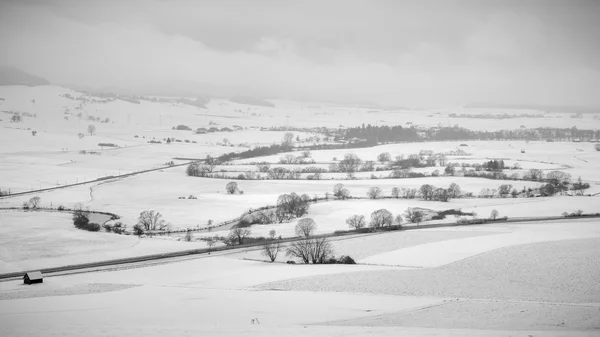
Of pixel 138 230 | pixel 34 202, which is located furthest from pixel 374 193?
pixel 34 202

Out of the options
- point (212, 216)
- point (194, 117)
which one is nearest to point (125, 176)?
point (212, 216)

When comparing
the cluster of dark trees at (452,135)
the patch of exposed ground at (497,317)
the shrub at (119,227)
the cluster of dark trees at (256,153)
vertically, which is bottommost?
the shrub at (119,227)

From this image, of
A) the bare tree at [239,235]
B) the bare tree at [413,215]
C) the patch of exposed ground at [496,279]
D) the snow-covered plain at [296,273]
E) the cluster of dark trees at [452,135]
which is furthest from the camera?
the cluster of dark trees at [452,135]

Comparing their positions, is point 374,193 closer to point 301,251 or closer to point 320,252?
point 320,252

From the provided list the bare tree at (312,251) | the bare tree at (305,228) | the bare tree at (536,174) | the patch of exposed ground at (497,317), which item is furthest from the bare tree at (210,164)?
the patch of exposed ground at (497,317)

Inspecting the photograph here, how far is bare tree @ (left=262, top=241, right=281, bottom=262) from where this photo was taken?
30.1m

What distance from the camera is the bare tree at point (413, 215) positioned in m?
41.6

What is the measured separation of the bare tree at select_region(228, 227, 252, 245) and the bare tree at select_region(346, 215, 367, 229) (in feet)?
28.2

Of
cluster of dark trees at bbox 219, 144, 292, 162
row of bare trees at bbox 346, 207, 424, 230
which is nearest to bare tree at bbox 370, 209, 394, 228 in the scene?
row of bare trees at bbox 346, 207, 424, 230

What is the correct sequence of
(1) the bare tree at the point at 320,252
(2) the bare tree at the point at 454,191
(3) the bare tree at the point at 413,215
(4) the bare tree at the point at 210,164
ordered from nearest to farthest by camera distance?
(1) the bare tree at the point at 320,252 < (3) the bare tree at the point at 413,215 < (2) the bare tree at the point at 454,191 < (4) the bare tree at the point at 210,164

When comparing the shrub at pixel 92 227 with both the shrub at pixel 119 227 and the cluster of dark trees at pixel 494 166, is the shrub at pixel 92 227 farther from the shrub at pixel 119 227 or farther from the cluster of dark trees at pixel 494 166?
the cluster of dark trees at pixel 494 166

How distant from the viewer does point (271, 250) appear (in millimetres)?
31500

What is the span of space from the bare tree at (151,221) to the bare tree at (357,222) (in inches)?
611

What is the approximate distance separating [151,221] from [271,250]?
1399cm
